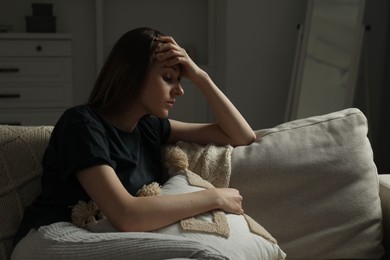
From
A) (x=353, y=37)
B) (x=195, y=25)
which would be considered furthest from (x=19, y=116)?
(x=353, y=37)

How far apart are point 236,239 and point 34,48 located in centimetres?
300

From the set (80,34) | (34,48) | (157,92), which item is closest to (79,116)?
(157,92)

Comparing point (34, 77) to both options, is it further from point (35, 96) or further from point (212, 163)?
point (212, 163)

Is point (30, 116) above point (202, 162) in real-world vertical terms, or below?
below

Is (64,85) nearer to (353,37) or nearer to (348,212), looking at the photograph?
(353,37)

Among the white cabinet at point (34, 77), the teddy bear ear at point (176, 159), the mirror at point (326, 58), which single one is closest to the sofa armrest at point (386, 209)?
the teddy bear ear at point (176, 159)

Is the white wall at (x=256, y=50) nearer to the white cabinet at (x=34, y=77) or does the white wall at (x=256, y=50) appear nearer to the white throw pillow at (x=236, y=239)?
the white cabinet at (x=34, y=77)

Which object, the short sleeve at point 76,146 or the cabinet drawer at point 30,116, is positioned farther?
the cabinet drawer at point 30,116

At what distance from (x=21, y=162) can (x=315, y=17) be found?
102 inches

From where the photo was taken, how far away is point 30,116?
416 centimetres

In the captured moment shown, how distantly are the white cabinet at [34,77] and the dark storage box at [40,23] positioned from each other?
6.1 inches

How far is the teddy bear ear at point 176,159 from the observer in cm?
163

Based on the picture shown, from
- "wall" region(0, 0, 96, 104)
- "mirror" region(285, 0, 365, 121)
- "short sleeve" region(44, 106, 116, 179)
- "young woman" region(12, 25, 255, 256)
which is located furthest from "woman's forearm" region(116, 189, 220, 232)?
"wall" region(0, 0, 96, 104)

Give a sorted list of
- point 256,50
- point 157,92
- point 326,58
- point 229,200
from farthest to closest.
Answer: point 256,50, point 326,58, point 157,92, point 229,200
